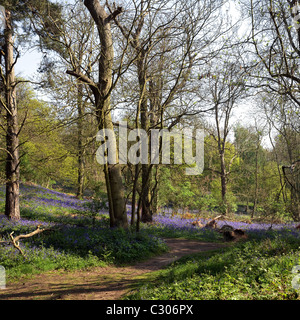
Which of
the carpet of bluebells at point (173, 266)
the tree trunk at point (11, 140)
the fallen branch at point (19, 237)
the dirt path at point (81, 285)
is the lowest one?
the dirt path at point (81, 285)

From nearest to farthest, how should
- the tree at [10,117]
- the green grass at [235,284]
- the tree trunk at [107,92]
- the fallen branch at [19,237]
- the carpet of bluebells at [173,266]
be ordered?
the green grass at [235,284] < the carpet of bluebells at [173,266] < the fallen branch at [19,237] < the tree trunk at [107,92] < the tree at [10,117]

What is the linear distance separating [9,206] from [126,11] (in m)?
9.61

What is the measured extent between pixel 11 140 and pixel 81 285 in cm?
866

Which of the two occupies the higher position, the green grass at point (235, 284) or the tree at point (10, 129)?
the tree at point (10, 129)

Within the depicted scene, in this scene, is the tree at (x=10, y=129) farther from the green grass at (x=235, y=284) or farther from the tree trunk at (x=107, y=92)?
the green grass at (x=235, y=284)

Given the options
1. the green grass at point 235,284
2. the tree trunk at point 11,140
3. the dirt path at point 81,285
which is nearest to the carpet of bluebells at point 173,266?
the green grass at point 235,284

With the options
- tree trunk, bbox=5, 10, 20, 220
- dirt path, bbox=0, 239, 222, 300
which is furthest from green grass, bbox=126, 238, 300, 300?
tree trunk, bbox=5, 10, 20, 220

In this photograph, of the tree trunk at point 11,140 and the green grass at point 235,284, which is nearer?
the green grass at point 235,284

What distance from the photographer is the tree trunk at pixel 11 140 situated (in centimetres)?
1249

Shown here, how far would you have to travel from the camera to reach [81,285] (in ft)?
21.3

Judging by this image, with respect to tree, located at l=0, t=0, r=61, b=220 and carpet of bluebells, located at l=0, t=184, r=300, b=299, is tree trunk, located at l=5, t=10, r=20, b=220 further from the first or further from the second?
carpet of bluebells, located at l=0, t=184, r=300, b=299

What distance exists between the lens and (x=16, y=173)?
12750mm

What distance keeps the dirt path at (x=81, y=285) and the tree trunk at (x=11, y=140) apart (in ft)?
21.3
